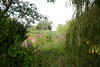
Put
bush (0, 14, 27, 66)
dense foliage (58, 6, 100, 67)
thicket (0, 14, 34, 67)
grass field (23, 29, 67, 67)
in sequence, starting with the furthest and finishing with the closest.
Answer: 1. grass field (23, 29, 67, 67)
2. bush (0, 14, 27, 66)
3. thicket (0, 14, 34, 67)
4. dense foliage (58, 6, 100, 67)

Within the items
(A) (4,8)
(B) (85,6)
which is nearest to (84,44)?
(B) (85,6)

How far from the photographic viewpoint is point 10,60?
3594mm

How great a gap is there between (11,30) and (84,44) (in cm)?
245

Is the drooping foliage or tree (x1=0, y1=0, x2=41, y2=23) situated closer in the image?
the drooping foliage

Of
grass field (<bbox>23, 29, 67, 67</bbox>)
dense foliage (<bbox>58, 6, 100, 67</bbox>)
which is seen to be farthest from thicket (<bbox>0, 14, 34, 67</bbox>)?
dense foliage (<bbox>58, 6, 100, 67</bbox>)

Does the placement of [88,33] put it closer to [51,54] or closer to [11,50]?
[11,50]

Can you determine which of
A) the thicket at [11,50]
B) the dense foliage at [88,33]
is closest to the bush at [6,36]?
the thicket at [11,50]

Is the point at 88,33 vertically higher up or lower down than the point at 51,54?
higher up

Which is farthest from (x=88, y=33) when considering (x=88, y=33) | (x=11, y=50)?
(x=11, y=50)

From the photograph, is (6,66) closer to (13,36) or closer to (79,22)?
(13,36)

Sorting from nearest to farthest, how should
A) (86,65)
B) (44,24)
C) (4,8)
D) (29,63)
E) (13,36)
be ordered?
(86,65)
(29,63)
(13,36)
(4,8)
(44,24)

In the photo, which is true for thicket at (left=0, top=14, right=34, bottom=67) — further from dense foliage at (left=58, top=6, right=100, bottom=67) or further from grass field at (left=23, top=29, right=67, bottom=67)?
dense foliage at (left=58, top=6, right=100, bottom=67)

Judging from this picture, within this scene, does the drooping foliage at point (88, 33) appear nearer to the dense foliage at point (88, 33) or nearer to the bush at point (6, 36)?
the dense foliage at point (88, 33)

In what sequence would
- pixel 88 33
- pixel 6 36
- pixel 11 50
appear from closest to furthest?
pixel 88 33, pixel 11 50, pixel 6 36
